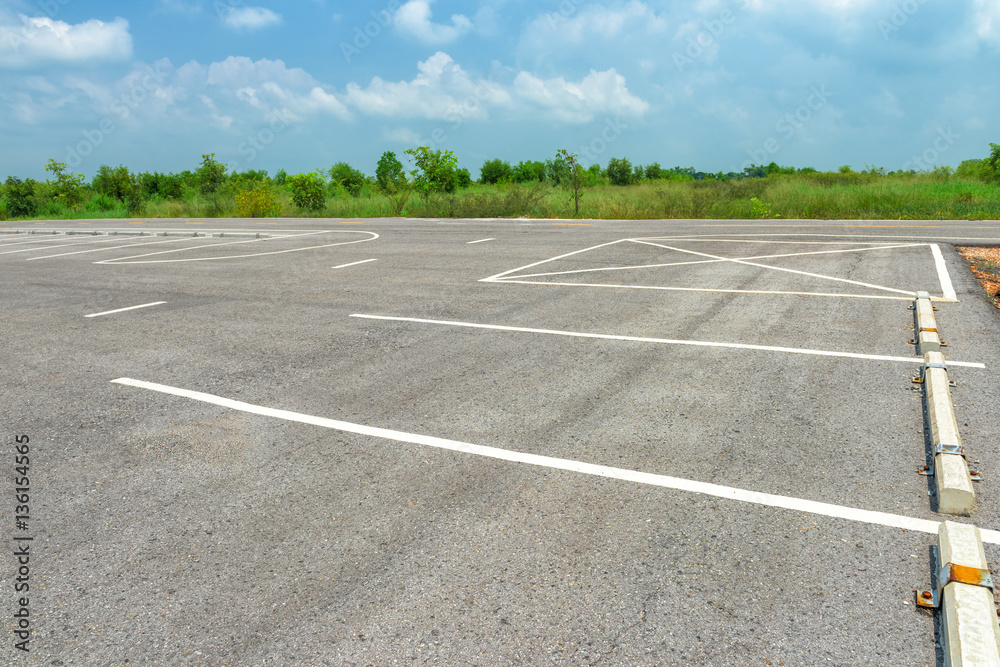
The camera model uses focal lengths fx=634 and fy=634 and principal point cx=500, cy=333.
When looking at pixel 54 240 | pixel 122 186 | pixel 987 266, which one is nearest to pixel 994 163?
pixel 987 266

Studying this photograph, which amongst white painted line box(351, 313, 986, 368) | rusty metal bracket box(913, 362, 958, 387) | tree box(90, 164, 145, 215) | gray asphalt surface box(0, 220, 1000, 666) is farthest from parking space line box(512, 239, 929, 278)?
tree box(90, 164, 145, 215)

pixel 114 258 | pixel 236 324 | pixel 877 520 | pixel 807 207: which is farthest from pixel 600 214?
pixel 877 520

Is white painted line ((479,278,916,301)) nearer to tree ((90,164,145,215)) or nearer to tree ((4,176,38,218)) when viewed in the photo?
tree ((90,164,145,215))

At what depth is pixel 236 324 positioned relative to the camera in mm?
8492

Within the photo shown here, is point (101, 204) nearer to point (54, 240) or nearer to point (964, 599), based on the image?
point (54, 240)

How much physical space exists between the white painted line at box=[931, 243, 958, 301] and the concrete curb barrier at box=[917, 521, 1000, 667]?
23.0 feet

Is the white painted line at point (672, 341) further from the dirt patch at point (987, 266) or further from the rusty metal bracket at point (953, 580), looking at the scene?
the rusty metal bracket at point (953, 580)

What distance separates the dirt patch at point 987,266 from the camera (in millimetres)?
9239

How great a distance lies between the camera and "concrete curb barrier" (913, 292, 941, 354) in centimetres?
627

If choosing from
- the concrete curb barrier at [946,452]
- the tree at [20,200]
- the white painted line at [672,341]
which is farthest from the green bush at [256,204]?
the concrete curb barrier at [946,452]

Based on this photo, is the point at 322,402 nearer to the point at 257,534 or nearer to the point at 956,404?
the point at 257,534

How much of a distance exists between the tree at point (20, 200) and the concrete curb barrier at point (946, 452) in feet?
198

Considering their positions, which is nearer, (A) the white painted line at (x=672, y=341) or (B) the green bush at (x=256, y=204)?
(A) the white painted line at (x=672, y=341)

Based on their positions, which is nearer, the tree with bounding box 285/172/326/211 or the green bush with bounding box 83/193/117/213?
the tree with bounding box 285/172/326/211
